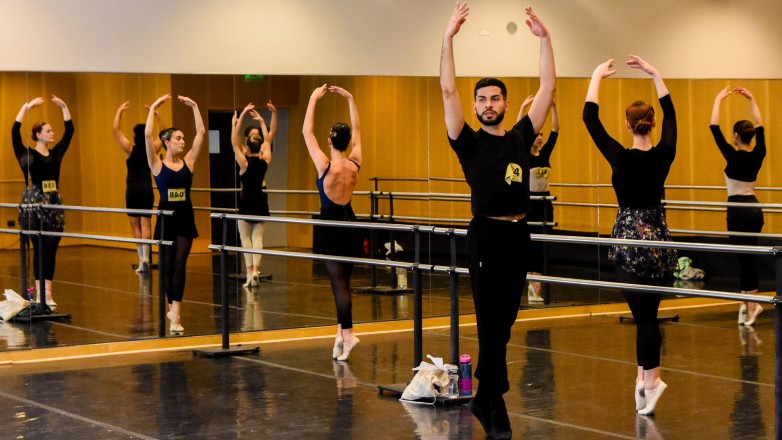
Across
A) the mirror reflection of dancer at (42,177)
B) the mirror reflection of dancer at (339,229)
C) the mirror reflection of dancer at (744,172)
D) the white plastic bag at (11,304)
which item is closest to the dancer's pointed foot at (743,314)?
the mirror reflection of dancer at (744,172)

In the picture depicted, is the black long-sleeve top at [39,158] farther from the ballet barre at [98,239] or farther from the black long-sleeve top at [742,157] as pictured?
the black long-sleeve top at [742,157]

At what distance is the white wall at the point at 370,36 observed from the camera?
9.06 m

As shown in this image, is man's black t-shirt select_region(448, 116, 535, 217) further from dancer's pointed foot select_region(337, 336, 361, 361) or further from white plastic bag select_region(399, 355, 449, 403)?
dancer's pointed foot select_region(337, 336, 361, 361)

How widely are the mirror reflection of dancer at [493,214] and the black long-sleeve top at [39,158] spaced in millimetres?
4142

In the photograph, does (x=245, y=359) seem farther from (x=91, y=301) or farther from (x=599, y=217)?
(x=599, y=217)

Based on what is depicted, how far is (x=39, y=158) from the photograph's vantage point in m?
8.87

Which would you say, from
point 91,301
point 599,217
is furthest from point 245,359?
point 599,217

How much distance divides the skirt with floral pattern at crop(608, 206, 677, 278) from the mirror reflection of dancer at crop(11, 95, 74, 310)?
4234 mm

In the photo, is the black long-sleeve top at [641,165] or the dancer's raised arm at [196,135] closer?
the black long-sleeve top at [641,165]

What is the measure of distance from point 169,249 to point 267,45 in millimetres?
1752

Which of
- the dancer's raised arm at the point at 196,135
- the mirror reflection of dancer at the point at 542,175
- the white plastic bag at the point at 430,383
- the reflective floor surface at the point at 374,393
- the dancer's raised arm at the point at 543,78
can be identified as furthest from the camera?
the mirror reflection of dancer at the point at 542,175

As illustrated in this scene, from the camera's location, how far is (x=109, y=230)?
9203 millimetres

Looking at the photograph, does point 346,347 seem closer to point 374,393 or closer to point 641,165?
point 374,393

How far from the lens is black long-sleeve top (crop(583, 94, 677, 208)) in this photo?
6.54 metres
